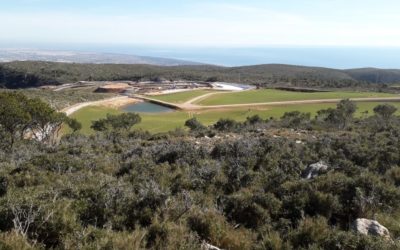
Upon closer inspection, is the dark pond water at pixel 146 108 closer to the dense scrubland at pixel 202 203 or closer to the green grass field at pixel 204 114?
the green grass field at pixel 204 114

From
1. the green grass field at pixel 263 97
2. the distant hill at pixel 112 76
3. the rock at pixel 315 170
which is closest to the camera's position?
the rock at pixel 315 170

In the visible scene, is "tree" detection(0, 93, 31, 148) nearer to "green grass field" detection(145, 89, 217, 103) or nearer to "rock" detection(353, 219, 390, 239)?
"rock" detection(353, 219, 390, 239)

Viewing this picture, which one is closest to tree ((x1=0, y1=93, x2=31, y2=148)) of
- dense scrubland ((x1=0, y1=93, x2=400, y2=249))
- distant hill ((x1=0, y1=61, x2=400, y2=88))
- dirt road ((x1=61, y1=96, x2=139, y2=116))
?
dense scrubland ((x1=0, y1=93, x2=400, y2=249))

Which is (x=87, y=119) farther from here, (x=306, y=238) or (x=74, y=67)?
(x=74, y=67)

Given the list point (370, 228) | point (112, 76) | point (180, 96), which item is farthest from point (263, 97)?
point (370, 228)

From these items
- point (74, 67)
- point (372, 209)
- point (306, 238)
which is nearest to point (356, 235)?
point (306, 238)

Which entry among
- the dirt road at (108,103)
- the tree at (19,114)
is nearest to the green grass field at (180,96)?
the dirt road at (108,103)

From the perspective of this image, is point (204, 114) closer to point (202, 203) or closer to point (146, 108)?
point (146, 108)
